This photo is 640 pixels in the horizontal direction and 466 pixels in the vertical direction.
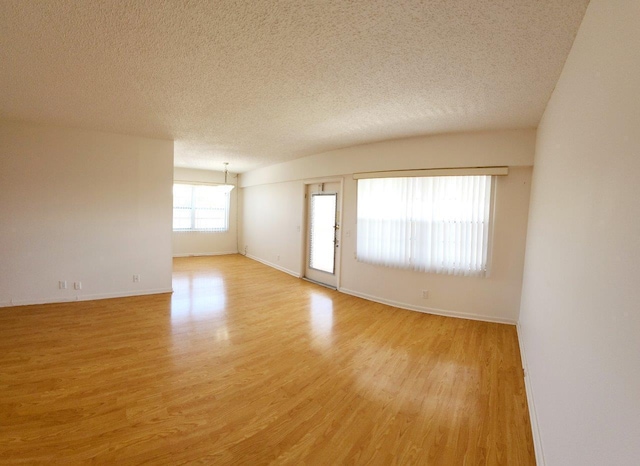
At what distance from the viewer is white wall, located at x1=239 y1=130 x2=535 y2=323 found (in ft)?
12.1

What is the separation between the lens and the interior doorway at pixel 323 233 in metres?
5.67

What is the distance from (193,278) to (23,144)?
341 centimetres

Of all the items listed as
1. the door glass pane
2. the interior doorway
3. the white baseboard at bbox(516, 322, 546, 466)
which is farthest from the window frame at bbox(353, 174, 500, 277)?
the white baseboard at bbox(516, 322, 546, 466)

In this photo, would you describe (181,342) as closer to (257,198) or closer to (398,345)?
(398,345)

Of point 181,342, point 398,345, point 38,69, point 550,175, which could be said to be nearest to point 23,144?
point 38,69

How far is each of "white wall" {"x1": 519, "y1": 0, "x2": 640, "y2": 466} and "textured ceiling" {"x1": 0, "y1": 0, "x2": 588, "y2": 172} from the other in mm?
485

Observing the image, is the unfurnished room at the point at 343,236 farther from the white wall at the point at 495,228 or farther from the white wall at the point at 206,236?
the white wall at the point at 206,236

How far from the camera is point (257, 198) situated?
327 inches

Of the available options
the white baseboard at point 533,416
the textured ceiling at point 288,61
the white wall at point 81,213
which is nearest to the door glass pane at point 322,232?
the textured ceiling at point 288,61

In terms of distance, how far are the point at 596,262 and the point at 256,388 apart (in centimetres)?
237

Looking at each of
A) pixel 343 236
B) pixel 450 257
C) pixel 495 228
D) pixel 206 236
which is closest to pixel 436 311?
pixel 450 257

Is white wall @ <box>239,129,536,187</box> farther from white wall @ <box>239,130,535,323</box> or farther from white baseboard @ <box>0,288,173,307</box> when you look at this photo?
white baseboard @ <box>0,288,173,307</box>

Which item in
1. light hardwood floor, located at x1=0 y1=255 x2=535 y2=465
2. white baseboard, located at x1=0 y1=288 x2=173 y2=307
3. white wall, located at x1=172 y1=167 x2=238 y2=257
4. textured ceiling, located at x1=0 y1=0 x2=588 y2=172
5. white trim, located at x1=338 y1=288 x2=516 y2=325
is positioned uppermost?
textured ceiling, located at x1=0 y1=0 x2=588 y2=172

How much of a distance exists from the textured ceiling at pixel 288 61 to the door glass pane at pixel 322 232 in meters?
2.27
